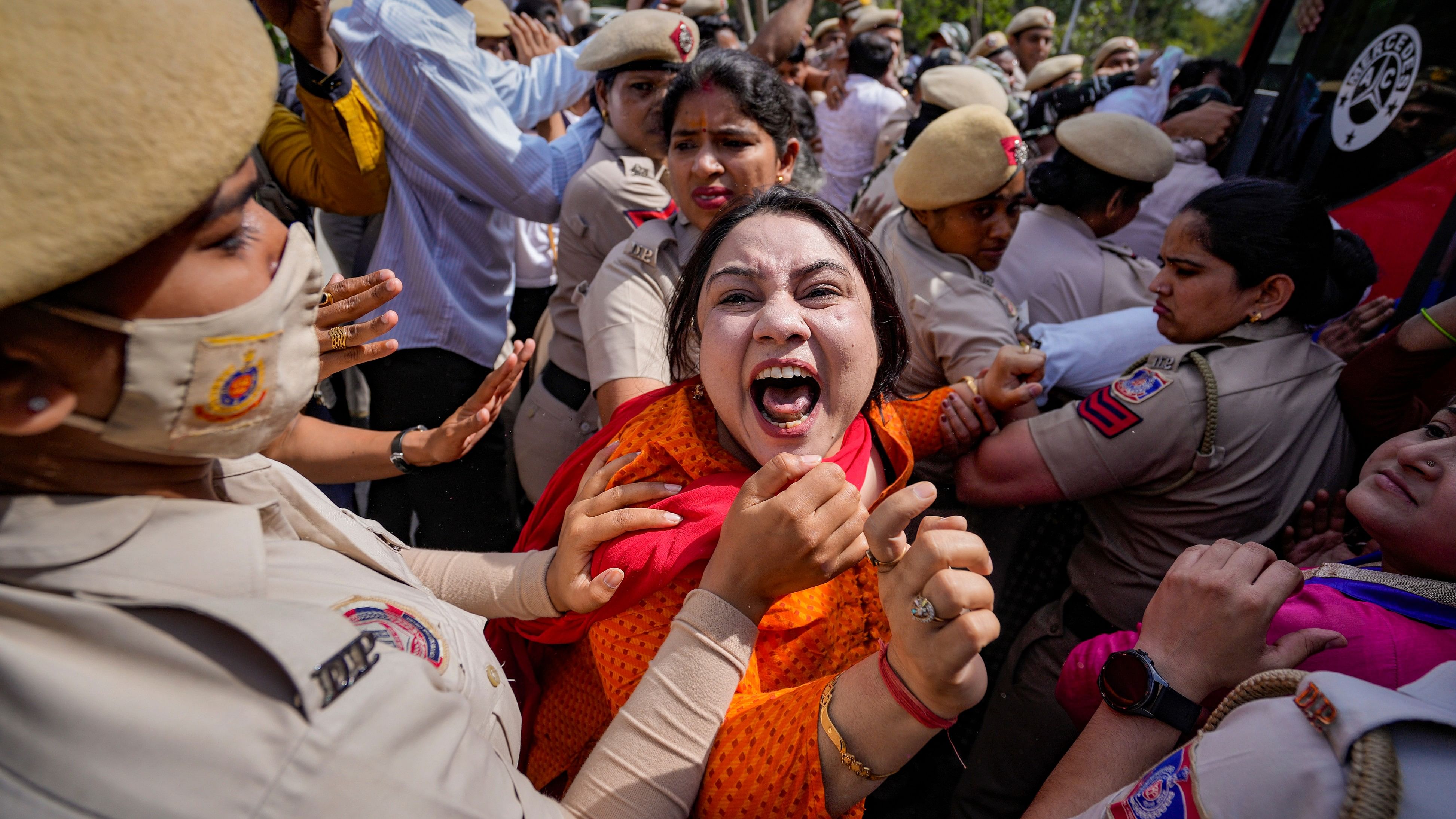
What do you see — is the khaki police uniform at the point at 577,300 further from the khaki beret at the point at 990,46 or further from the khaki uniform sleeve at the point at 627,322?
the khaki beret at the point at 990,46

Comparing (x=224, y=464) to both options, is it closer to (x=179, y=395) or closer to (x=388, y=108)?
(x=179, y=395)

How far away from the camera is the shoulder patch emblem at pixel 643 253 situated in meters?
2.68

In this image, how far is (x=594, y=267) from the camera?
3.32 m

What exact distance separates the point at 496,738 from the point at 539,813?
21cm

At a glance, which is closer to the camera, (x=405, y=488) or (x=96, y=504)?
(x=96, y=504)

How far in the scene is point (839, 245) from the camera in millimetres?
1929

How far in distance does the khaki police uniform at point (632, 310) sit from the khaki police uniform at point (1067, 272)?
171 centimetres

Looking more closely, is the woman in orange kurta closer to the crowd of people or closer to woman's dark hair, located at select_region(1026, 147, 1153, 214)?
the crowd of people

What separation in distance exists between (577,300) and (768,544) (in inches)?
80.1

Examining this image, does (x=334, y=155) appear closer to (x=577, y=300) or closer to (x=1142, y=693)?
(x=577, y=300)

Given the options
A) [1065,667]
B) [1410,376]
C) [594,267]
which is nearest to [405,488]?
[594,267]

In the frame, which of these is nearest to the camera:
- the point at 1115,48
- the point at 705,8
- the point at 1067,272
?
the point at 1067,272

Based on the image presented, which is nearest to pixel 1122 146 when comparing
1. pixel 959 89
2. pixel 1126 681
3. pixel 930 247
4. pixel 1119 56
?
pixel 930 247

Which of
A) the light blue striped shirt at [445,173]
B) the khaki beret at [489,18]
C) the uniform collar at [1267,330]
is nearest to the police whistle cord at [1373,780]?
the uniform collar at [1267,330]
